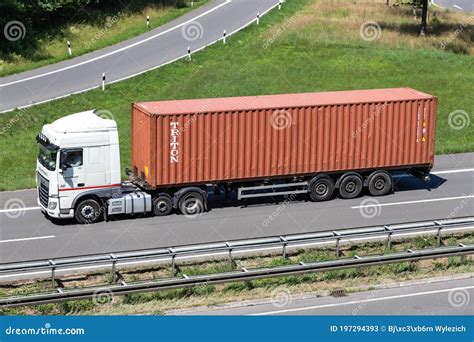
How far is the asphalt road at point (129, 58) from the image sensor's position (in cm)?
3959

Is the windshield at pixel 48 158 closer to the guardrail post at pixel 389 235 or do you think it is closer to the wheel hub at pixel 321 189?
the wheel hub at pixel 321 189

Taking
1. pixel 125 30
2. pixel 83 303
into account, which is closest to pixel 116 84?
pixel 125 30

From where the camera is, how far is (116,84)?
132ft

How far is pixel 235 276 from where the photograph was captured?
20375 millimetres

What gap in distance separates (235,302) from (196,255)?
8.46 feet

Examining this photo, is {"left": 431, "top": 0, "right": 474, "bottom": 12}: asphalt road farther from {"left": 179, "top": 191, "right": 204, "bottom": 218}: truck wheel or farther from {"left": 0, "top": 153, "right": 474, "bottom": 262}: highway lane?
{"left": 179, "top": 191, "right": 204, "bottom": 218}: truck wheel

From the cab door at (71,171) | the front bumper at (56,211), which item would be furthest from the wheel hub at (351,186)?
the front bumper at (56,211)

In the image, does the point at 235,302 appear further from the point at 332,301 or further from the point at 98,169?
the point at 98,169
